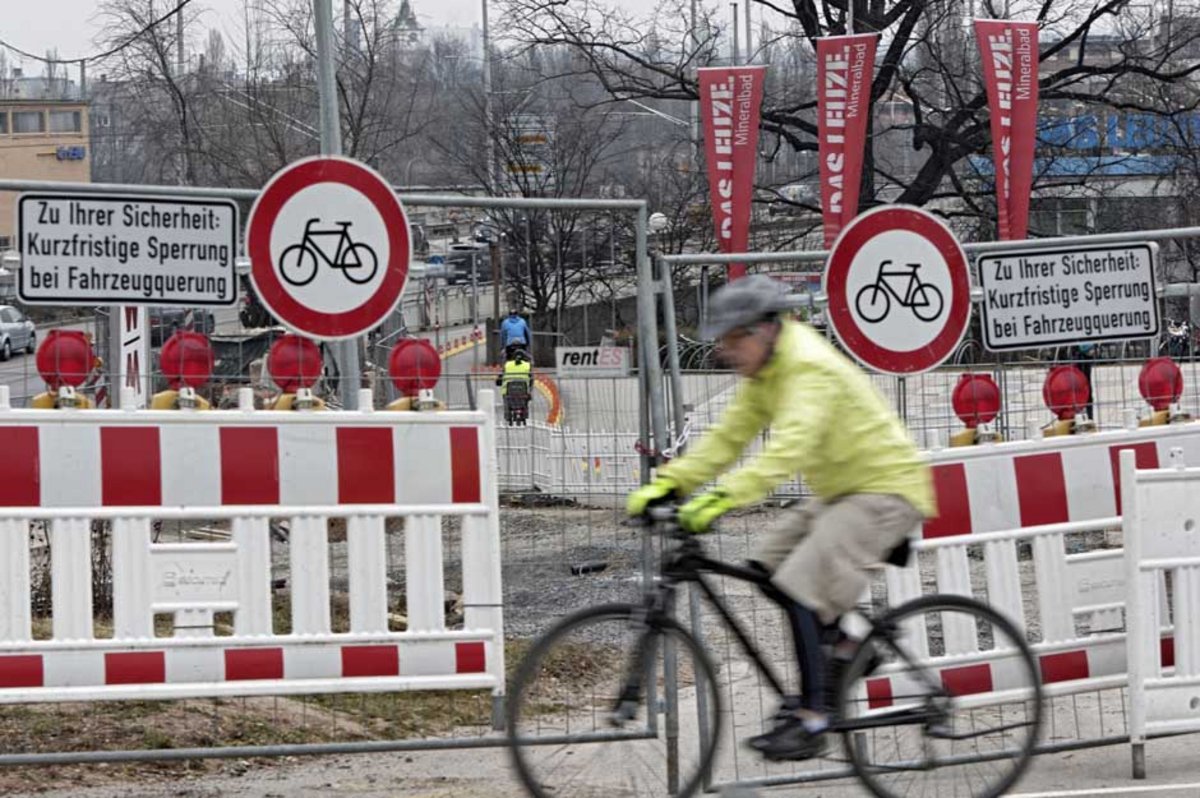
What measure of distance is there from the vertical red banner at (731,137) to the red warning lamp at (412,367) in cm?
1715

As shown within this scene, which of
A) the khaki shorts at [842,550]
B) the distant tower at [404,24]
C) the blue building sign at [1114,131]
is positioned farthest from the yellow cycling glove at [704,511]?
the distant tower at [404,24]

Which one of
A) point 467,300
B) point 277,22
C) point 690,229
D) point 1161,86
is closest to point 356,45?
point 277,22

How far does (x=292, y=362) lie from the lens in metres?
7.28

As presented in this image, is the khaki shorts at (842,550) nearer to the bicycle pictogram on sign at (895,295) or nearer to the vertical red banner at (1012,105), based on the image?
the bicycle pictogram on sign at (895,295)

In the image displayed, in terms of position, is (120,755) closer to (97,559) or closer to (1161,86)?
(97,559)

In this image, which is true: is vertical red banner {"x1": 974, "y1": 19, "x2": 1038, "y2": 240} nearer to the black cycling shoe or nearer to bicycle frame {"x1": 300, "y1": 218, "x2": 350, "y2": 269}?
bicycle frame {"x1": 300, "y1": 218, "x2": 350, "y2": 269}

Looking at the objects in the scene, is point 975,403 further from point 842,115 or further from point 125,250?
point 842,115

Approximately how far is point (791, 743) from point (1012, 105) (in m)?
19.3

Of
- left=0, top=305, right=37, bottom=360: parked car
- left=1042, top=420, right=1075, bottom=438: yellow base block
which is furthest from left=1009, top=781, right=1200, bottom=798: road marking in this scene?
left=0, top=305, right=37, bottom=360: parked car

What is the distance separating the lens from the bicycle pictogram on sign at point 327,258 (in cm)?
715

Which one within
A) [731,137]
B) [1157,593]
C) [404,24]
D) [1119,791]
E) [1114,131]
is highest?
[404,24]

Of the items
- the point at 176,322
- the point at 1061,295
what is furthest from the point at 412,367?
the point at 1061,295

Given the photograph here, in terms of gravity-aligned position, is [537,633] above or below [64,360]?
below

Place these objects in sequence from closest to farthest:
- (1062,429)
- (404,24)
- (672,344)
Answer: (672,344) → (1062,429) → (404,24)
